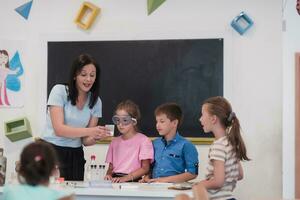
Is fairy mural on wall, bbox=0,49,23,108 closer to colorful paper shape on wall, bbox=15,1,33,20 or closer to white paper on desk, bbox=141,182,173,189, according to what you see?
colorful paper shape on wall, bbox=15,1,33,20

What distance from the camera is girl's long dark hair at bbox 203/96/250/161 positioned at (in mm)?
3074

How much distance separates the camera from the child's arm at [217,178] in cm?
294

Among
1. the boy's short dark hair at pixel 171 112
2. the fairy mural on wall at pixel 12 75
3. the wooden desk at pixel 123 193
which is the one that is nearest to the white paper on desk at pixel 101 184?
the wooden desk at pixel 123 193

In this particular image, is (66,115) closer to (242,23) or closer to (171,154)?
(171,154)

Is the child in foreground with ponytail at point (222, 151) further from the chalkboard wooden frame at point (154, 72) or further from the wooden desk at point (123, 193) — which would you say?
the chalkboard wooden frame at point (154, 72)

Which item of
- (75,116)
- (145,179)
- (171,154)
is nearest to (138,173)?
(145,179)

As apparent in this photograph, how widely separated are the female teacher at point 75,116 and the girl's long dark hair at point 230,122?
2.47 ft

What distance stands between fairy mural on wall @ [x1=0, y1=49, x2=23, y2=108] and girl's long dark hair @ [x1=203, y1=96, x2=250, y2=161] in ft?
7.31

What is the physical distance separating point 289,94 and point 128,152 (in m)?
1.48

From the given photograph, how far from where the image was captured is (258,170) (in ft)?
14.9

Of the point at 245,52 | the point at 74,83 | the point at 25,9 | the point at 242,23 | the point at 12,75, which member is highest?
the point at 25,9

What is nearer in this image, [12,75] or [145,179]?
[145,179]

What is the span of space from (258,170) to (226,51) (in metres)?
1.02

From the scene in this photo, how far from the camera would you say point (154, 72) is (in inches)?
183
